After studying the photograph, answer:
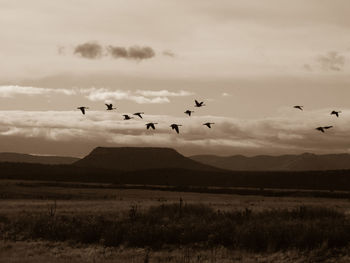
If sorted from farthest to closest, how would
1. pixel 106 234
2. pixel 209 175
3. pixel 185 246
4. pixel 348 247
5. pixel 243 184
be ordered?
pixel 209 175 < pixel 243 184 < pixel 106 234 < pixel 185 246 < pixel 348 247

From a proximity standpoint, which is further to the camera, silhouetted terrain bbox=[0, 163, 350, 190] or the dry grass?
silhouetted terrain bbox=[0, 163, 350, 190]

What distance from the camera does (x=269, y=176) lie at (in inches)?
6890

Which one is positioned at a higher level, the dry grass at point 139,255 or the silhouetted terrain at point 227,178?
the silhouetted terrain at point 227,178

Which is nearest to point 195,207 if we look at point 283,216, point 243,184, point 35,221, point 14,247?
point 283,216

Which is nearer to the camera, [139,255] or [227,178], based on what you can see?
[139,255]

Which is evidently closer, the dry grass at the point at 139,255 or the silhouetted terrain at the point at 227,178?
the dry grass at the point at 139,255

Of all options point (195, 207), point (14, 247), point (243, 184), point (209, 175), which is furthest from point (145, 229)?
point (209, 175)

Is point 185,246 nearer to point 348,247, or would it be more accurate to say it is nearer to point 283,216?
point 348,247

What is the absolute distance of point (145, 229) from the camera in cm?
2677

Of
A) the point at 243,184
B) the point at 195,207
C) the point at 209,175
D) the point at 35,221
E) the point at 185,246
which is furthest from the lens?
the point at 209,175

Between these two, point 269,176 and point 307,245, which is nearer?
point 307,245

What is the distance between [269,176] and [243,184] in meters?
10.7

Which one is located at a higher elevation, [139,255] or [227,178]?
[227,178]

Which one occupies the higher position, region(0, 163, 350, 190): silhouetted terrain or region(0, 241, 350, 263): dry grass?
region(0, 163, 350, 190): silhouetted terrain
